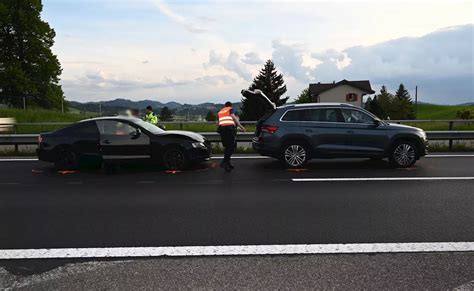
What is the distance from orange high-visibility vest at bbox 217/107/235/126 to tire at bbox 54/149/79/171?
3.78m

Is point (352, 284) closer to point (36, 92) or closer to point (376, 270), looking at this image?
point (376, 270)

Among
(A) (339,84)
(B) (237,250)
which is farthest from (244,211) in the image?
(A) (339,84)

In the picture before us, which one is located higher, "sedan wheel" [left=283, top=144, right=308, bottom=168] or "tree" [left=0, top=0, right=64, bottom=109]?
"tree" [left=0, top=0, right=64, bottom=109]

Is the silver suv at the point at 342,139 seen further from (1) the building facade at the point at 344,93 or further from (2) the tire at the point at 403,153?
(1) the building facade at the point at 344,93

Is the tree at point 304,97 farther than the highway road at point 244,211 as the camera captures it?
Yes

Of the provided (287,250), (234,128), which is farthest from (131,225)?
(234,128)

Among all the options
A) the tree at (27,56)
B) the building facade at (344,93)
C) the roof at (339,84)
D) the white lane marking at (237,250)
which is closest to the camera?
the white lane marking at (237,250)

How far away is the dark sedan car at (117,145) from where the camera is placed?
9.47 m

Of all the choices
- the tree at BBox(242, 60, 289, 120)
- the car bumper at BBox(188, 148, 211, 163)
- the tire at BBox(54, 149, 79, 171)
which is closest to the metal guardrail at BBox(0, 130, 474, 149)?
the car bumper at BBox(188, 148, 211, 163)

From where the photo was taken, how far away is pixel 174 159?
9578mm

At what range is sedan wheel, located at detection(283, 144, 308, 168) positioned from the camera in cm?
970

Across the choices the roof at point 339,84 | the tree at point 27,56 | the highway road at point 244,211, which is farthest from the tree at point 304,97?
the highway road at point 244,211

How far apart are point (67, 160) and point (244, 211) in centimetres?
594

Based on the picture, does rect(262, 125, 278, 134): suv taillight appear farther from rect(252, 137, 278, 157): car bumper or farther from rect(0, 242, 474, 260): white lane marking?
rect(0, 242, 474, 260): white lane marking
